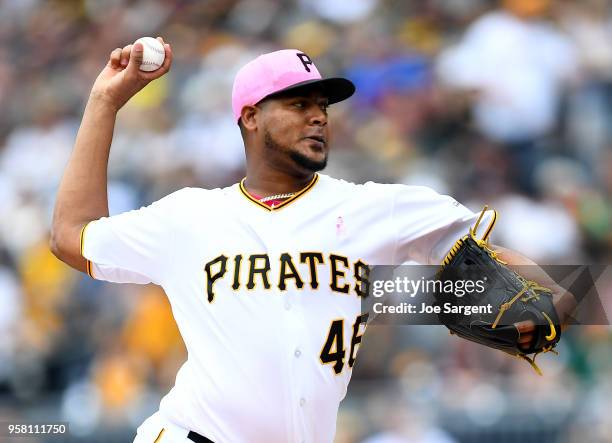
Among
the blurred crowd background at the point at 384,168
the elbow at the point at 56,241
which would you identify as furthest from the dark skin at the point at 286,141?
the blurred crowd background at the point at 384,168

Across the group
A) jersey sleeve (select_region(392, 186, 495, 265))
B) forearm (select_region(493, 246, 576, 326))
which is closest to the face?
jersey sleeve (select_region(392, 186, 495, 265))

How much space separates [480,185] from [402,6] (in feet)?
6.94

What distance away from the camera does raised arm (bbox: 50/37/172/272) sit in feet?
12.5

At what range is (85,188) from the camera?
12.5 feet

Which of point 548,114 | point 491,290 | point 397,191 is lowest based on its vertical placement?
point 491,290

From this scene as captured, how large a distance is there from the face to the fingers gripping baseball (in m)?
0.40

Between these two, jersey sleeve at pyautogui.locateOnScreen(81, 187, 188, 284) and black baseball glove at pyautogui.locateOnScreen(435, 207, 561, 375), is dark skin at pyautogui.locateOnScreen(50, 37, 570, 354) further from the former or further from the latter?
black baseball glove at pyautogui.locateOnScreen(435, 207, 561, 375)

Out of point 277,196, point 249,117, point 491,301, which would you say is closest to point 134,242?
point 277,196

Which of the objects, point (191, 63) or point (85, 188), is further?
point (191, 63)

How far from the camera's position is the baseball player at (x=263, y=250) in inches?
139

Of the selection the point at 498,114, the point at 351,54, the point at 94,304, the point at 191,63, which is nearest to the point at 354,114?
the point at 351,54

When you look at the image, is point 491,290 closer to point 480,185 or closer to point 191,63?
point 480,185

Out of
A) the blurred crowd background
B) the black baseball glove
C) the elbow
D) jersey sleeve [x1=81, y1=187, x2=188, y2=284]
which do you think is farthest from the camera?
the blurred crowd background

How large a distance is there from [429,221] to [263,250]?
0.57 metres
